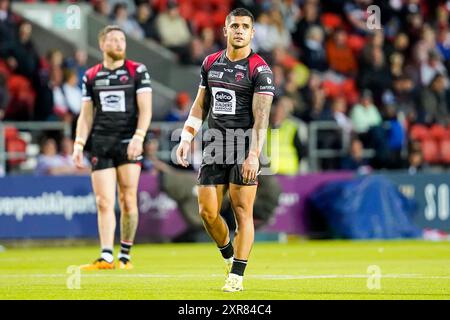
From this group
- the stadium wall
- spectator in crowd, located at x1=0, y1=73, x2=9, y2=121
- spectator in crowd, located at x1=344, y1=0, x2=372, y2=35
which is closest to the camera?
the stadium wall

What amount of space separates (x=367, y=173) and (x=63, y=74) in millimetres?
5731

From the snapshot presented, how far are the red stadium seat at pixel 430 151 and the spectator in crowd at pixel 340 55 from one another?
3161mm

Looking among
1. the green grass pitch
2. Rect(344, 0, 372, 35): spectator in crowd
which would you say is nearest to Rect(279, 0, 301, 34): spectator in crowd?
Rect(344, 0, 372, 35): spectator in crowd

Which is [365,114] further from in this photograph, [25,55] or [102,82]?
[102,82]

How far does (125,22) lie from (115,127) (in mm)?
9961

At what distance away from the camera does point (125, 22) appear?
23359 millimetres

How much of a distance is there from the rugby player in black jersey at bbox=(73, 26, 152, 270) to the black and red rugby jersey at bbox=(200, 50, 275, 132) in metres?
2.90

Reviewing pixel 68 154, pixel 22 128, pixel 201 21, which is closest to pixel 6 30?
pixel 22 128

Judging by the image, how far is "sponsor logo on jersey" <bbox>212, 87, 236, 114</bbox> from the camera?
34.9 feet

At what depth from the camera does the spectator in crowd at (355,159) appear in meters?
21.6

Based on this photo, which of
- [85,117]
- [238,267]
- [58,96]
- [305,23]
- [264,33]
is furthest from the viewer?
[305,23]

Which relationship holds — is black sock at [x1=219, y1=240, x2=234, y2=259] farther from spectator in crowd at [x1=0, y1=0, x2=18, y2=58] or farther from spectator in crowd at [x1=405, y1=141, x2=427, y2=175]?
spectator in crowd at [x1=405, y1=141, x2=427, y2=175]
